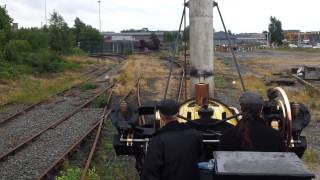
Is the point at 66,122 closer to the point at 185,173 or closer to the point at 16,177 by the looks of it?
the point at 16,177

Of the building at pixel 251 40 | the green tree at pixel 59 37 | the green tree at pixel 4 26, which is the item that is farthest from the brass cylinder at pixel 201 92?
the building at pixel 251 40

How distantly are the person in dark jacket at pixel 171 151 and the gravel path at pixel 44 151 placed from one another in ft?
18.7

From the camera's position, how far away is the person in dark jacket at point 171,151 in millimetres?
3988

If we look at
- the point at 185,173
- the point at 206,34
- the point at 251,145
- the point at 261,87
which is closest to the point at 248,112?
the point at 251,145

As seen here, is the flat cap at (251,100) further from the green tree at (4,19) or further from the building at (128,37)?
the building at (128,37)

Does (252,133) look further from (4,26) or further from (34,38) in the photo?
(34,38)

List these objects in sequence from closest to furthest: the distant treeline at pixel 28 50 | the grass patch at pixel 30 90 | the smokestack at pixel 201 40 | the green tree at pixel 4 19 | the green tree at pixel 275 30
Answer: the smokestack at pixel 201 40, the grass patch at pixel 30 90, the distant treeline at pixel 28 50, the green tree at pixel 4 19, the green tree at pixel 275 30

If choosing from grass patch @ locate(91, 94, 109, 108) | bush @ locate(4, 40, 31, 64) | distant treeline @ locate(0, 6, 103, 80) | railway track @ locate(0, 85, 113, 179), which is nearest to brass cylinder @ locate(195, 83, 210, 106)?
railway track @ locate(0, 85, 113, 179)

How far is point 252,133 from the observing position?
4172 millimetres

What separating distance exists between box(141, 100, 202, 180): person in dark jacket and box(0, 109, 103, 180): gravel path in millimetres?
5689

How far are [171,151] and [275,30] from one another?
117756 mm

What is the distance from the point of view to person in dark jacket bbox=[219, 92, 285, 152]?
413 cm

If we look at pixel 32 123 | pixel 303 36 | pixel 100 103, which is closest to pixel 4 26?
pixel 100 103

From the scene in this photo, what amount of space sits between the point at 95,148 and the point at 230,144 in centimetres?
730
